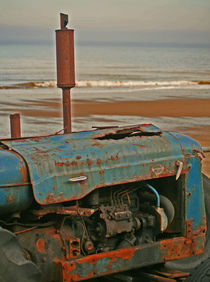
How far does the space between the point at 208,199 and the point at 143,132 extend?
3.74ft

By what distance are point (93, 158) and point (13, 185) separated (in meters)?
0.63

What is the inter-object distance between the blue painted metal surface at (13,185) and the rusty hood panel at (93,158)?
0.06 metres

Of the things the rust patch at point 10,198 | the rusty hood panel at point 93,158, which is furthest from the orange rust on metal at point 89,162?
the rust patch at point 10,198

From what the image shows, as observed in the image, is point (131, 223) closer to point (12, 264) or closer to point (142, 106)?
point (12, 264)

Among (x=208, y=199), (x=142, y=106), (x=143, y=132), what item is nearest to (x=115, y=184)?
(x=143, y=132)

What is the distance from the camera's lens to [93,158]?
4.11 metres

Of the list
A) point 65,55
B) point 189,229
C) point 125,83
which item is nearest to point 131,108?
point 65,55

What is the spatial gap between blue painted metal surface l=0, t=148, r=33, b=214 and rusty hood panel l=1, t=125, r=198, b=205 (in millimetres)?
60

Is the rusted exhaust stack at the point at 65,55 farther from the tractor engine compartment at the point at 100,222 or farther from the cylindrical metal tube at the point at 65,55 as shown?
the tractor engine compartment at the point at 100,222

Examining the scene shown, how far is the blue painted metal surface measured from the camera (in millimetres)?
3760

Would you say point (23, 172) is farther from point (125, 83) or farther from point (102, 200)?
point (125, 83)

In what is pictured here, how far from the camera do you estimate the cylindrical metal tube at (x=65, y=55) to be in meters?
6.82

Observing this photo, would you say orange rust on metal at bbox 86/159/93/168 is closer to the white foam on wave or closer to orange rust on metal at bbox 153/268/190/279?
orange rust on metal at bbox 153/268/190/279

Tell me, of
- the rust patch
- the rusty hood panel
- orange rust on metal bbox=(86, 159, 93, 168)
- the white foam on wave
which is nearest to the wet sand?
the white foam on wave
